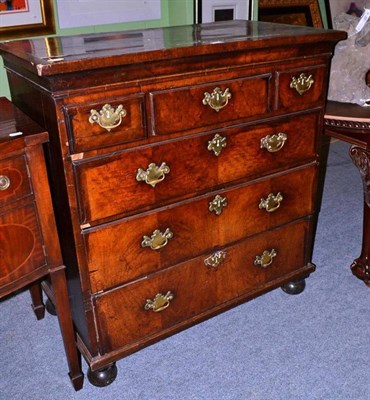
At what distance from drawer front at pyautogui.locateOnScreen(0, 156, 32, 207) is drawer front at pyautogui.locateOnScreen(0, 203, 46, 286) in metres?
0.05

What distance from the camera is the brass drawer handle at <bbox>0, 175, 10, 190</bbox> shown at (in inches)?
55.4

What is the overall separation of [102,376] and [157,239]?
0.60m

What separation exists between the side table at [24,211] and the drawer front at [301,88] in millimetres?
901

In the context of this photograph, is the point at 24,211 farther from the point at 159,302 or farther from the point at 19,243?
the point at 159,302

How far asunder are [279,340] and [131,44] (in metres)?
1.37

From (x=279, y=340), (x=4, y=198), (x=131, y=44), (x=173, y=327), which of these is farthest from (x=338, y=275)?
(x=4, y=198)

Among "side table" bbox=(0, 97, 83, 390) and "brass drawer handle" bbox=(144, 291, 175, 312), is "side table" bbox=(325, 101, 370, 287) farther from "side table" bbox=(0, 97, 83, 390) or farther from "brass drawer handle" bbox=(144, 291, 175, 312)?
"side table" bbox=(0, 97, 83, 390)

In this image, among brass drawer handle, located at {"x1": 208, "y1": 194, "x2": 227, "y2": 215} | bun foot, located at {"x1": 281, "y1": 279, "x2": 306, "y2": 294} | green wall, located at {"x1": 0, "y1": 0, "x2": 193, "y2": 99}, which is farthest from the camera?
green wall, located at {"x1": 0, "y1": 0, "x2": 193, "y2": 99}

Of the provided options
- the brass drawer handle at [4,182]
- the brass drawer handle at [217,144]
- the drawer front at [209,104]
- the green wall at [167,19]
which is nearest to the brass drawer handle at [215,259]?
the brass drawer handle at [217,144]

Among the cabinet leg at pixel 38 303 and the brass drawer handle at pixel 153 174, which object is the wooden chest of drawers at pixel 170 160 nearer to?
the brass drawer handle at pixel 153 174

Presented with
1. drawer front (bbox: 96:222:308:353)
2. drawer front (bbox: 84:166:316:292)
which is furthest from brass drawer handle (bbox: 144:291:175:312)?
drawer front (bbox: 84:166:316:292)

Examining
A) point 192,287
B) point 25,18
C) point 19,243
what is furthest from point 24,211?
point 25,18

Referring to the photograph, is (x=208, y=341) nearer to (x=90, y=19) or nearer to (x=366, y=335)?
(x=366, y=335)

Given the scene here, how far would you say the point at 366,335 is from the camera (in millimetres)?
2188
